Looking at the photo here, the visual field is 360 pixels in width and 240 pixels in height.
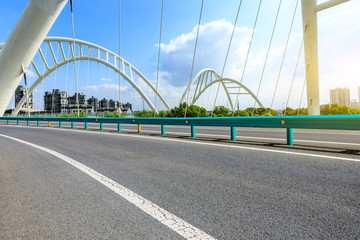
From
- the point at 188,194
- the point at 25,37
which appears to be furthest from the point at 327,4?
the point at 25,37

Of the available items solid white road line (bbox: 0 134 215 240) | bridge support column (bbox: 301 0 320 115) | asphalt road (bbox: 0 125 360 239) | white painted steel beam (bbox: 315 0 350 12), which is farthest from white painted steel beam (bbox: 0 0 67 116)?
solid white road line (bbox: 0 134 215 240)

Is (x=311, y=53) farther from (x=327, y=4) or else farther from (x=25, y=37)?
(x=25, y=37)

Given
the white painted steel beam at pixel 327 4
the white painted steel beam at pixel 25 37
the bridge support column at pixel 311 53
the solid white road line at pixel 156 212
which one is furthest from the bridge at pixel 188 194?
the white painted steel beam at pixel 25 37

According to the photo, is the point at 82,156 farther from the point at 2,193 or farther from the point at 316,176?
the point at 316,176

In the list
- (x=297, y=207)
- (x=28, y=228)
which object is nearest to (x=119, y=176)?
(x=28, y=228)

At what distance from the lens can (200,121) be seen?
9.18 meters

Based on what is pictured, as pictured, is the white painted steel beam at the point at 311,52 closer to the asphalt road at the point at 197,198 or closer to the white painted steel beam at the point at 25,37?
the asphalt road at the point at 197,198

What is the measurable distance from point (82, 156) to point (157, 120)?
209 inches

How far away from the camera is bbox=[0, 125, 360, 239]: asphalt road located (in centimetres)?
205

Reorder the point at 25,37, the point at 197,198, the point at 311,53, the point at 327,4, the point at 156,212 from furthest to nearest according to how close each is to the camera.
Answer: the point at 25,37 < the point at 311,53 < the point at 327,4 < the point at 197,198 < the point at 156,212

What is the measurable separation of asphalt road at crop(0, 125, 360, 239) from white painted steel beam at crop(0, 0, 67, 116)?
76.4 feet

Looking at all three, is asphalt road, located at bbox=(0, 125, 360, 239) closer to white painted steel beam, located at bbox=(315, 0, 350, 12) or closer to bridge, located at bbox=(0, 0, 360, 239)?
bridge, located at bbox=(0, 0, 360, 239)

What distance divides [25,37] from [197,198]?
28.4 metres

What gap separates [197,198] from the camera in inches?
111
